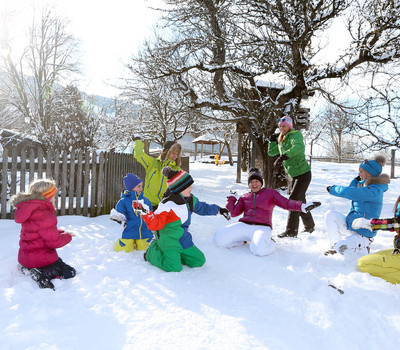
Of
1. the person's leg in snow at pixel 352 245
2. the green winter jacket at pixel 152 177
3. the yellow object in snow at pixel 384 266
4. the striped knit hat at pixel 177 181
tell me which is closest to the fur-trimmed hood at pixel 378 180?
the person's leg in snow at pixel 352 245

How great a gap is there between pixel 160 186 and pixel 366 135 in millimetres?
6000

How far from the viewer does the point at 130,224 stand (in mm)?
4109

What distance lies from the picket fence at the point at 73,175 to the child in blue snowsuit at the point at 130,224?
211cm

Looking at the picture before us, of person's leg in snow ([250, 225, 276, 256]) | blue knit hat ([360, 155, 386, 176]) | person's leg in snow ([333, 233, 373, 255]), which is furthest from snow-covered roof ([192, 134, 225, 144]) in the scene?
person's leg in snow ([333, 233, 373, 255])

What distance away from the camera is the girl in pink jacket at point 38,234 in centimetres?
291

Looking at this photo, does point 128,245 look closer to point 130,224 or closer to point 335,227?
point 130,224

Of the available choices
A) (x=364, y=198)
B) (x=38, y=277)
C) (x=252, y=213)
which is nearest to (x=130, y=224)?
(x=38, y=277)

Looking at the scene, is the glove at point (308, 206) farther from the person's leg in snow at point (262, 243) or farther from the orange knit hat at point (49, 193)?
the orange knit hat at point (49, 193)

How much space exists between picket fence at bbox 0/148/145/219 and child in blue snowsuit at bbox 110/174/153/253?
6.93 feet

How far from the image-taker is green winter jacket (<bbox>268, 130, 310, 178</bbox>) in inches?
179

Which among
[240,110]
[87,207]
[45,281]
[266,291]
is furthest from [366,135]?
[45,281]

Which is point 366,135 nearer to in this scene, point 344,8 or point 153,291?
point 344,8

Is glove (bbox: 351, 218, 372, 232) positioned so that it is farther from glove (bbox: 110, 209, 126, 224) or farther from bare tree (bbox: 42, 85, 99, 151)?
bare tree (bbox: 42, 85, 99, 151)

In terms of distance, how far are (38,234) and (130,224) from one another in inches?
51.9
